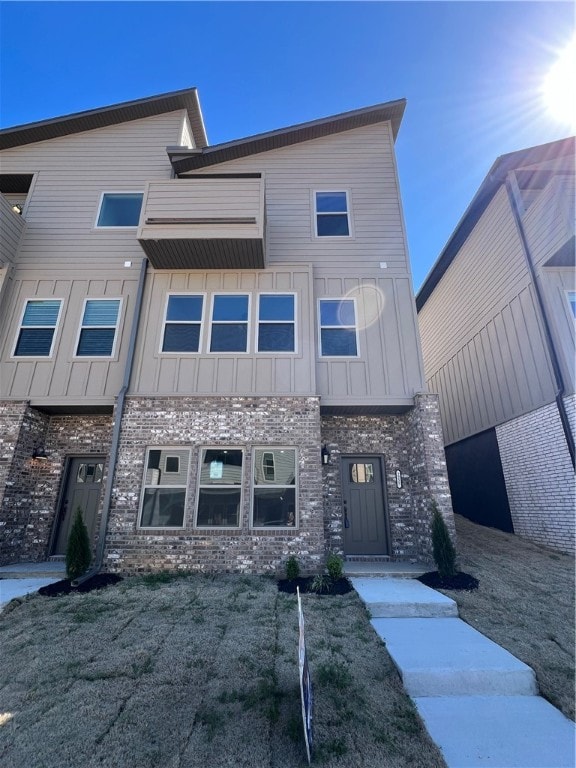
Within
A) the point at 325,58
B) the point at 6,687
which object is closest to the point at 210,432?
the point at 6,687

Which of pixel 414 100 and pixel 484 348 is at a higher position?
pixel 414 100

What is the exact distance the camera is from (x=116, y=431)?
21.6 ft

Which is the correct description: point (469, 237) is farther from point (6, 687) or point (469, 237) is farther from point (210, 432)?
point (6, 687)

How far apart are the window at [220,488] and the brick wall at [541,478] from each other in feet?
20.8

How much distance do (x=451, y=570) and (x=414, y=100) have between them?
35.5 feet

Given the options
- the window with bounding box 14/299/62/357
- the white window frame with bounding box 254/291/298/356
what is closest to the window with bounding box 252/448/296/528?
the white window frame with bounding box 254/291/298/356

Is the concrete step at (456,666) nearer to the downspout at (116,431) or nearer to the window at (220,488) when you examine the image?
the window at (220,488)

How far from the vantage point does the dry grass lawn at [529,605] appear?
3.21m

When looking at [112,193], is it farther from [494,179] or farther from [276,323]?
[494,179]

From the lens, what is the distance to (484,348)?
33.8 ft

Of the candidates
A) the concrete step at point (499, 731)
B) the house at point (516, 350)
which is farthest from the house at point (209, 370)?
the concrete step at point (499, 731)

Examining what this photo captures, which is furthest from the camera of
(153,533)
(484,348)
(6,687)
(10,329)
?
(484,348)

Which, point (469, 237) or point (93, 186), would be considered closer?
point (93, 186)

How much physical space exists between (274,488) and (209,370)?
2.59 meters
